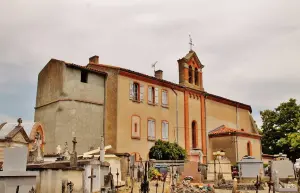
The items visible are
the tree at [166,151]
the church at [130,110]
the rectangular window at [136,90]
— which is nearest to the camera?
the church at [130,110]

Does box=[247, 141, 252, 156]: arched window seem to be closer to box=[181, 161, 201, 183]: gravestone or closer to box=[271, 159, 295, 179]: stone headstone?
box=[181, 161, 201, 183]: gravestone

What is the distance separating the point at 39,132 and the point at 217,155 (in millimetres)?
13547

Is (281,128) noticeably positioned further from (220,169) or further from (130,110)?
(130,110)

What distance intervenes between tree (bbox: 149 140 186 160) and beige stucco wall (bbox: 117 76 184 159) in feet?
2.00

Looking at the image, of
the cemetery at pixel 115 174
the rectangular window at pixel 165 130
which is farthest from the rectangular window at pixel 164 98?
the cemetery at pixel 115 174

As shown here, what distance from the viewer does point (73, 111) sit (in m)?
26.7

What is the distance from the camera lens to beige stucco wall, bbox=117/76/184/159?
Answer: 27953 millimetres

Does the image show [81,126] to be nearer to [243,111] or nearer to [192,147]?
[192,147]

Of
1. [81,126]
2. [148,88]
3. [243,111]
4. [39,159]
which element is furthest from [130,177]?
[243,111]

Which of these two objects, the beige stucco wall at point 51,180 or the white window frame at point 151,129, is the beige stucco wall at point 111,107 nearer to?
the white window frame at point 151,129

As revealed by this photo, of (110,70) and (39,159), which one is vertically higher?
(110,70)

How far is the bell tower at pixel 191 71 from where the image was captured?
35438 mm

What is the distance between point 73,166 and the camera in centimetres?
1523

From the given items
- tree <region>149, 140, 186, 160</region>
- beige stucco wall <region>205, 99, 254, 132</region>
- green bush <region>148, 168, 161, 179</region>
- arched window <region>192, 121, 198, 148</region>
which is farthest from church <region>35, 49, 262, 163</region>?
green bush <region>148, 168, 161, 179</region>
